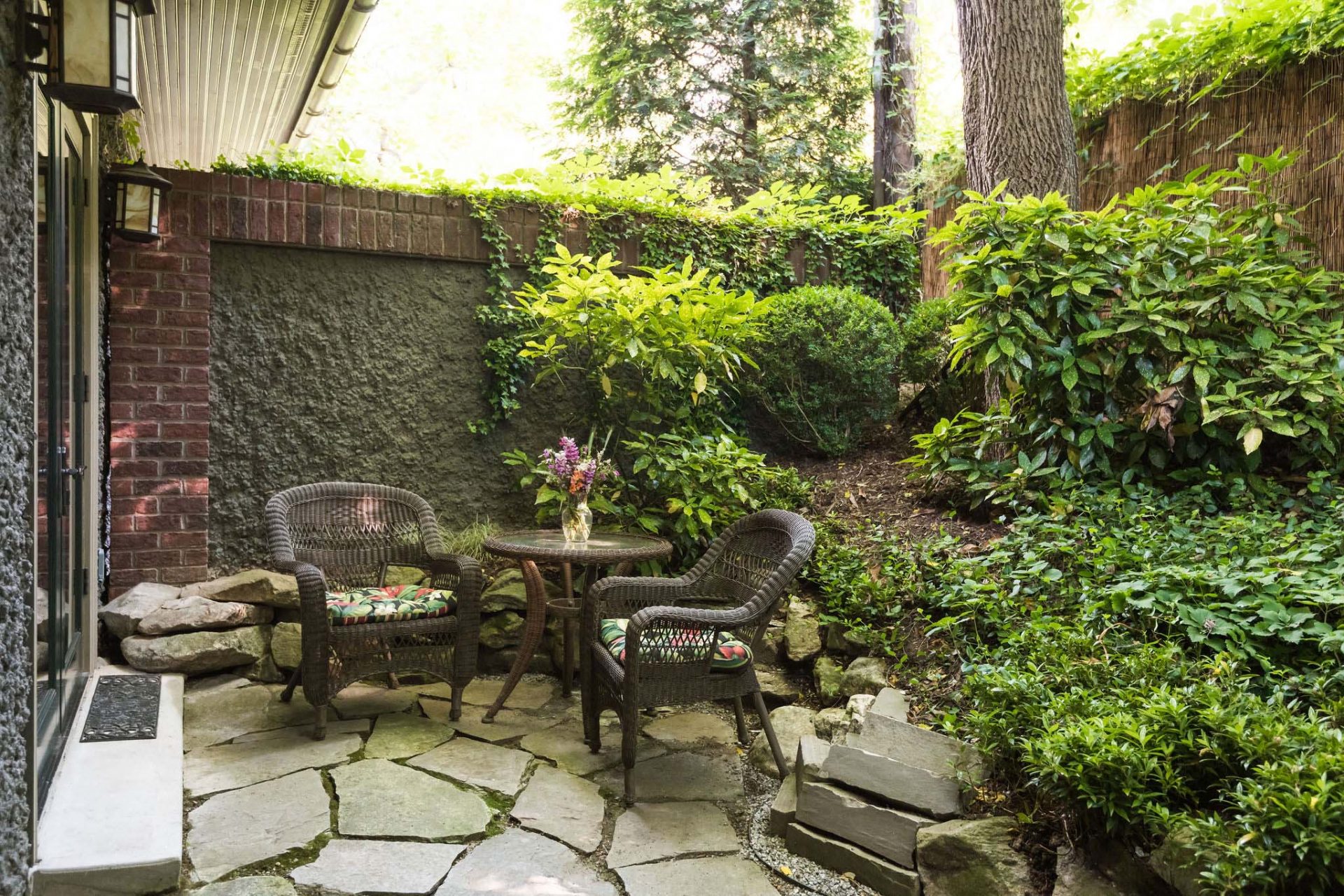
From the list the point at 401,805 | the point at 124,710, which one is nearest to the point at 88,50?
the point at 401,805

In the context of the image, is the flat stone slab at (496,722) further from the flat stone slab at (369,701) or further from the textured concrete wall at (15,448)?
the textured concrete wall at (15,448)

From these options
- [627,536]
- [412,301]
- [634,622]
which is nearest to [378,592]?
[627,536]

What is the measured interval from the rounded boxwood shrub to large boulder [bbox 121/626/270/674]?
114 inches

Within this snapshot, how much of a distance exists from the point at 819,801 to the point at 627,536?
1.70 m

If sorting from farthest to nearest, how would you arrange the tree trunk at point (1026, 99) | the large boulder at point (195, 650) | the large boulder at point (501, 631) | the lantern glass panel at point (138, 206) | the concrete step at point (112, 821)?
the tree trunk at point (1026, 99)
the large boulder at point (501, 631)
the lantern glass panel at point (138, 206)
the large boulder at point (195, 650)
the concrete step at point (112, 821)

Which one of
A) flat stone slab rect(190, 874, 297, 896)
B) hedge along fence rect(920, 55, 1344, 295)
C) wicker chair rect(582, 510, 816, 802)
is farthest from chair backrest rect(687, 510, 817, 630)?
hedge along fence rect(920, 55, 1344, 295)

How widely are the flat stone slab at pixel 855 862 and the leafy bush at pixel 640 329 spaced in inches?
93.9

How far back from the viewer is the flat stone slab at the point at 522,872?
7.35 feet

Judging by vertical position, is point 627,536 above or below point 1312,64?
below

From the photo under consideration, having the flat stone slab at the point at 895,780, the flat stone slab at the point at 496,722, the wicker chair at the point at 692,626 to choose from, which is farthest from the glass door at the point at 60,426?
the flat stone slab at the point at 895,780

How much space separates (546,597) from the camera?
383cm

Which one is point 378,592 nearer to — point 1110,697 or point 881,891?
point 881,891

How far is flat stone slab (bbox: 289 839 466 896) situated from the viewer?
7.29 feet

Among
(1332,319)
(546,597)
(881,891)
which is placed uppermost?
(1332,319)
